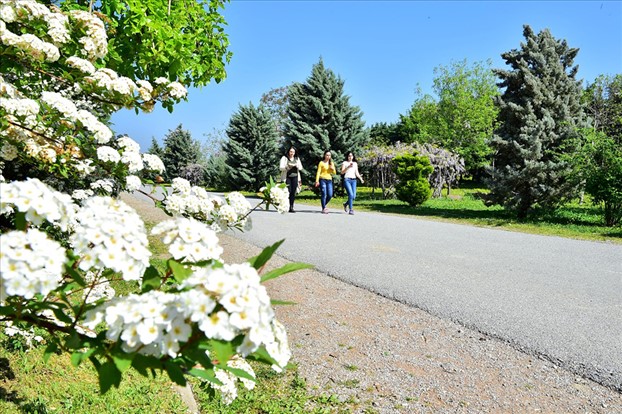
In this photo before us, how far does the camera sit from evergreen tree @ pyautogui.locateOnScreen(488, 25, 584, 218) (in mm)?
13594

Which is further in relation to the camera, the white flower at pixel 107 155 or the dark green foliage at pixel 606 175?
the dark green foliage at pixel 606 175

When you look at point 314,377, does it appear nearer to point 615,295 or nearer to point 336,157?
point 615,295

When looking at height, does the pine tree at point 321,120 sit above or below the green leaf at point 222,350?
above

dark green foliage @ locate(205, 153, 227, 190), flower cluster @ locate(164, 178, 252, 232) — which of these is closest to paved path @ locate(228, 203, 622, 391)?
flower cluster @ locate(164, 178, 252, 232)

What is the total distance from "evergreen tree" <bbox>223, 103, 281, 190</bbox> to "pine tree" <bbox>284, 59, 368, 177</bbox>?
360cm

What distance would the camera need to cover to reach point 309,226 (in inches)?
407

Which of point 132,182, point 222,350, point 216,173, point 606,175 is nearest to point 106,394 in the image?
point 132,182

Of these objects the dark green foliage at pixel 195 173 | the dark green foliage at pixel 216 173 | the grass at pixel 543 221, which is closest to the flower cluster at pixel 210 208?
the grass at pixel 543 221

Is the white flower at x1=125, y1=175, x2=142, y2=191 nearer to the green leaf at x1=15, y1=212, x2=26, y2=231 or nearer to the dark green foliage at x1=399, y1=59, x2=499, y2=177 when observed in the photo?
the green leaf at x1=15, y1=212, x2=26, y2=231

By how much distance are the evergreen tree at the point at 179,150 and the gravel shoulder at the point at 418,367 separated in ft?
130

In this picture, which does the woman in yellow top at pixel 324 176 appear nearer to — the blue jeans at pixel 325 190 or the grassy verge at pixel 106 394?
the blue jeans at pixel 325 190

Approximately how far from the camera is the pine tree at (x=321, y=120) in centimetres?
2198

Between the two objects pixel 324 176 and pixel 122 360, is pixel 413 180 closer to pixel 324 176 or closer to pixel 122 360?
pixel 324 176

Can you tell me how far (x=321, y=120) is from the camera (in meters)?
22.4
